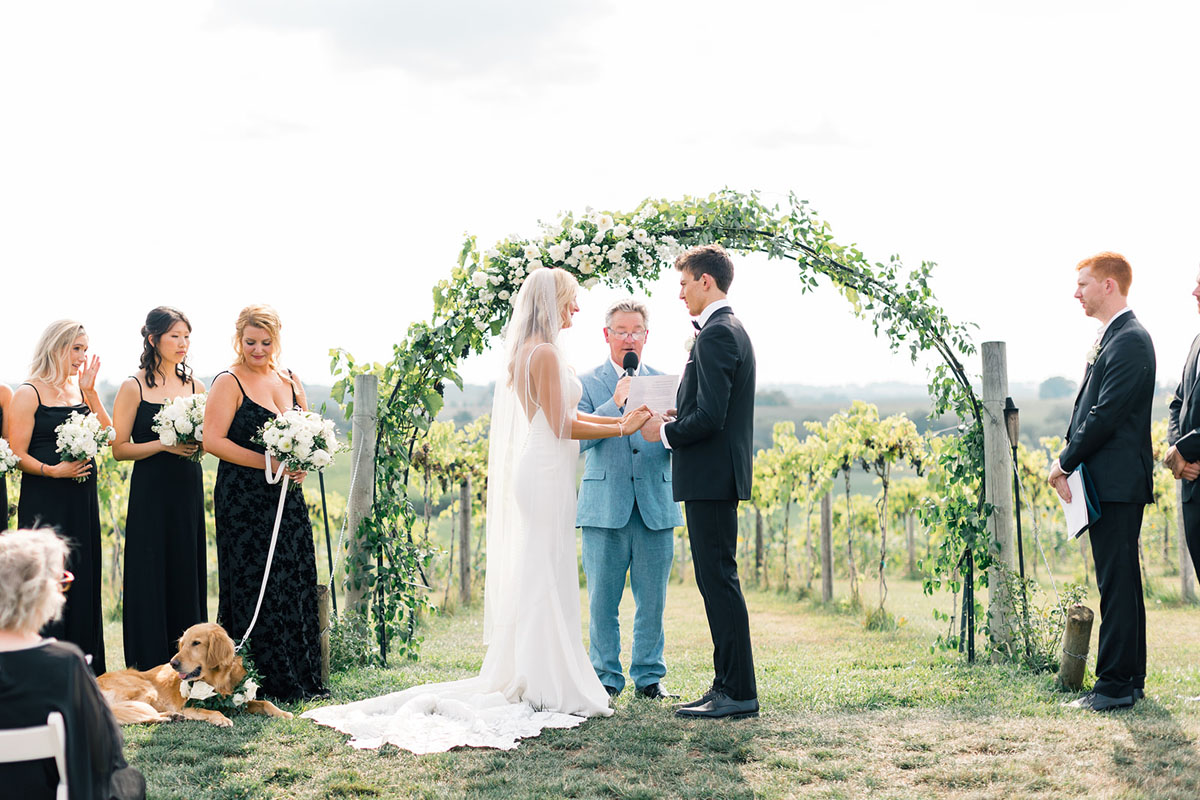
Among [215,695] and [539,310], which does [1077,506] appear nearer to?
[539,310]

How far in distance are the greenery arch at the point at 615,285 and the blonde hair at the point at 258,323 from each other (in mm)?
1226

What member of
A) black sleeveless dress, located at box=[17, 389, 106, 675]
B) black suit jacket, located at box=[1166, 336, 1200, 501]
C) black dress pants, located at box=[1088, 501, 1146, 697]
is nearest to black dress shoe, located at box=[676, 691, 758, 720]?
black dress pants, located at box=[1088, 501, 1146, 697]

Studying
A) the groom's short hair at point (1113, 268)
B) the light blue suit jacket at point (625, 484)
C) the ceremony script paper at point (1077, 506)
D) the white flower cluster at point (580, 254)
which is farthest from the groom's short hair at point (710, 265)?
the ceremony script paper at point (1077, 506)

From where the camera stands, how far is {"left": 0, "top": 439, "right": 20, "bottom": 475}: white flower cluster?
5148 mm

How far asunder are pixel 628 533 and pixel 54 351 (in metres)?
3.30

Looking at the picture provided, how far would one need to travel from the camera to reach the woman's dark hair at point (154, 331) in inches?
207

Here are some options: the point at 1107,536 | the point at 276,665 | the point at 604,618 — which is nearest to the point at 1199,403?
the point at 1107,536

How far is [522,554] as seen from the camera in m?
4.81

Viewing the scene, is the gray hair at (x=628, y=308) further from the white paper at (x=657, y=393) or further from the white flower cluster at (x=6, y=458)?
the white flower cluster at (x=6, y=458)

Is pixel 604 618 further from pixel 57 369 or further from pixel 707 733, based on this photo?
pixel 57 369

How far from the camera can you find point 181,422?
497 centimetres

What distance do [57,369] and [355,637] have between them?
2317 millimetres

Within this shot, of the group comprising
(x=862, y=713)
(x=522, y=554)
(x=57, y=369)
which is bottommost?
(x=862, y=713)

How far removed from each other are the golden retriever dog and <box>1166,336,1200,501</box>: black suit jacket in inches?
181
